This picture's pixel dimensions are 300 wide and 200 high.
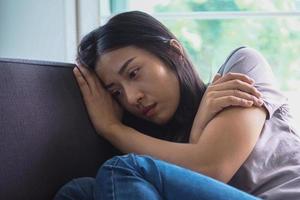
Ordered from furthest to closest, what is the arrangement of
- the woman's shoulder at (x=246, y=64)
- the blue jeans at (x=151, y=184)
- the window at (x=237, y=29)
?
the window at (x=237, y=29)
the woman's shoulder at (x=246, y=64)
the blue jeans at (x=151, y=184)

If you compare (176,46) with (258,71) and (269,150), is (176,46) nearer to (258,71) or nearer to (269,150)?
(258,71)

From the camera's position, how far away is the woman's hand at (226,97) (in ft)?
2.90

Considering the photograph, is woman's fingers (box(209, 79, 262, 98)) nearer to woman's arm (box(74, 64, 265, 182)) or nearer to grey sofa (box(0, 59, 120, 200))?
woman's arm (box(74, 64, 265, 182))

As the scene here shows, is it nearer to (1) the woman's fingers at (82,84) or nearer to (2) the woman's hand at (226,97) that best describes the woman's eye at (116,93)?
(1) the woman's fingers at (82,84)

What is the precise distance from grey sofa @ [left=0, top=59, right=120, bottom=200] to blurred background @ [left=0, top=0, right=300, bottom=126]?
708 millimetres

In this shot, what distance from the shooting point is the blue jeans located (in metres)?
0.67

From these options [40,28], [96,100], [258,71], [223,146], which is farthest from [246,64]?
[40,28]

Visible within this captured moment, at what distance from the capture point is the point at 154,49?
1.04 m

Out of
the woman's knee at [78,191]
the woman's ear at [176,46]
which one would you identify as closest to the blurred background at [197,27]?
the woman's ear at [176,46]

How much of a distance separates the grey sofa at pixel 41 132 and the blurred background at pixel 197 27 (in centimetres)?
71

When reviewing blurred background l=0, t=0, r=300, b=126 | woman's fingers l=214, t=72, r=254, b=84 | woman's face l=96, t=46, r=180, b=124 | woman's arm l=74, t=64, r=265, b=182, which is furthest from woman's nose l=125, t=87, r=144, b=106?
blurred background l=0, t=0, r=300, b=126

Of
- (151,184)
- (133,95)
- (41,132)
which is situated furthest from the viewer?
(133,95)

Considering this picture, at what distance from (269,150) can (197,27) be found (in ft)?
2.84

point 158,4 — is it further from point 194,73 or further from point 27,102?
point 27,102
